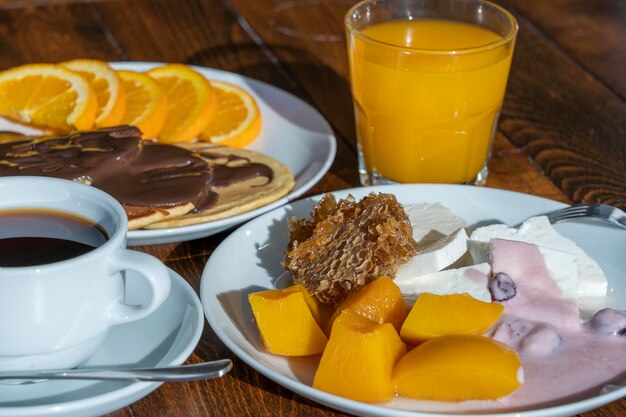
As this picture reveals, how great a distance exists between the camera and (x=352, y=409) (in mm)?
967

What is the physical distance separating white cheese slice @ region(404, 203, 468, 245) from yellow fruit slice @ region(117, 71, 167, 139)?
0.59 meters

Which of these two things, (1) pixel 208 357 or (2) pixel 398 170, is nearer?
(1) pixel 208 357

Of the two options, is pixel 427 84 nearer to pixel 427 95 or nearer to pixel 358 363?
pixel 427 95

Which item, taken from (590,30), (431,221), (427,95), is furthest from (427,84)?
(590,30)

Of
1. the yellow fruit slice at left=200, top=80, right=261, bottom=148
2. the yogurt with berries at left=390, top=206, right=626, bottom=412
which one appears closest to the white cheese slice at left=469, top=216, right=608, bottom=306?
the yogurt with berries at left=390, top=206, right=626, bottom=412

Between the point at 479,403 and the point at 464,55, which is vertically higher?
the point at 464,55

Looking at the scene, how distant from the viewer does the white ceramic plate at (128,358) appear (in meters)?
0.95

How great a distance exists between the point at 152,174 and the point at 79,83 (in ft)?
1.21

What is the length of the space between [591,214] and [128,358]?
2.48 feet

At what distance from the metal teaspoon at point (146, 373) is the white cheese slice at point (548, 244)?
45cm

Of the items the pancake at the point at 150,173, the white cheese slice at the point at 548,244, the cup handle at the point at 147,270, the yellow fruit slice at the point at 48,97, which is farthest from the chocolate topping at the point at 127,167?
the white cheese slice at the point at 548,244

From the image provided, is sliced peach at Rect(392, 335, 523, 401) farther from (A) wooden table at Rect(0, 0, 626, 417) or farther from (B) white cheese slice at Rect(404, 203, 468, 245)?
(A) wooden table at Rect(0, 0, 626, 417)

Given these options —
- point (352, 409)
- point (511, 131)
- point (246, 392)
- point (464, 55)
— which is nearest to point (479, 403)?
point (352, 409)

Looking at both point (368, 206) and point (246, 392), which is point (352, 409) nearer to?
point (246, 392)
